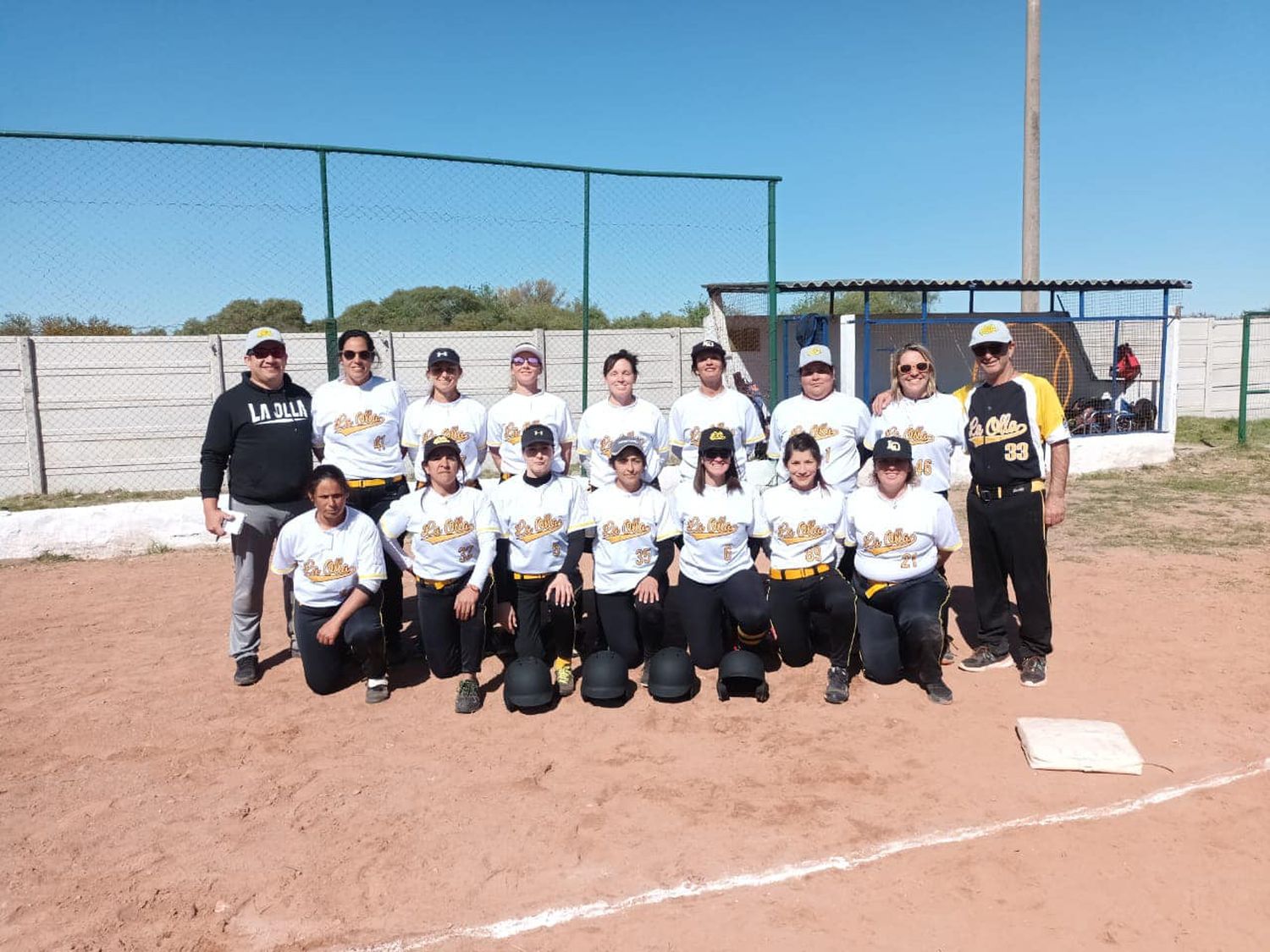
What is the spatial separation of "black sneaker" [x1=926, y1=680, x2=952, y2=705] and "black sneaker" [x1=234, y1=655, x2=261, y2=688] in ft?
12.3

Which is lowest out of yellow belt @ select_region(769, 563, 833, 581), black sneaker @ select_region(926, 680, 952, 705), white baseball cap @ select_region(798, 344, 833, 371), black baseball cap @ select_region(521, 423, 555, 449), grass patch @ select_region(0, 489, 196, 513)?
black sneaker @ select_region(926, 680, 952, 705)

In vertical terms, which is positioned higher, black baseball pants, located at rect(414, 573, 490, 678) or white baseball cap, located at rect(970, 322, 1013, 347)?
white baseball cap, located at rect(970, 322, 1013, 347)

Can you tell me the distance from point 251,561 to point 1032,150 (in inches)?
612

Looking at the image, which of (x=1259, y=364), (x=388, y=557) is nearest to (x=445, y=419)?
(x=388, y=557)

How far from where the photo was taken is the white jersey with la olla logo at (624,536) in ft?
16.1

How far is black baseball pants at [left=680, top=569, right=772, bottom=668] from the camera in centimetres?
479

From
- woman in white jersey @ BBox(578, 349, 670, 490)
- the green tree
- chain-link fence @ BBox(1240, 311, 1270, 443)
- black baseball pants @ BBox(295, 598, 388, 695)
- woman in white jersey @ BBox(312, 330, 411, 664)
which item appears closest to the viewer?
black baseball pants @ BBox(295, 598, 388, 695)

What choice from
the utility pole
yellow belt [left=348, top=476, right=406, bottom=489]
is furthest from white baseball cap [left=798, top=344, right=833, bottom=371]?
the utility pole

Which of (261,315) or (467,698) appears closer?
(467,698)

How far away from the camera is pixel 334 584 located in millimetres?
4824

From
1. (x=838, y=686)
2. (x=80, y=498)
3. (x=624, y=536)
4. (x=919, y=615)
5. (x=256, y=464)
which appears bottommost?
(x=838, y=686)

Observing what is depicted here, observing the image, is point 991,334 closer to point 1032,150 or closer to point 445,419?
point 445,419

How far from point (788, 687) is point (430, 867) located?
2.29 meters

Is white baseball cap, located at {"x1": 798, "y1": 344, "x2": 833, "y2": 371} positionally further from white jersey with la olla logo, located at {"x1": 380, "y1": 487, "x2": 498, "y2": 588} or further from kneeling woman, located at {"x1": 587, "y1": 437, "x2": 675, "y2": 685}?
white jersey with la olla logo, located at {"x1": 380, "y1": 487, "x2": 498, "y2": 588}
